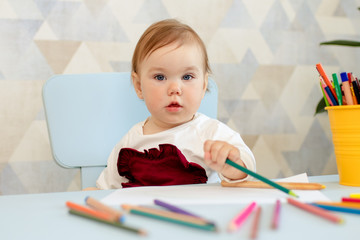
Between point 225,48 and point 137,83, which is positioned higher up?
point 225,48

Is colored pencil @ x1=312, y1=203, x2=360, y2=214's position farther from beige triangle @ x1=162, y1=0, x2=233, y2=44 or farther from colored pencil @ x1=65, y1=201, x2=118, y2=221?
beige triangle @ x1=162, y1=0, x2=233, y2=44

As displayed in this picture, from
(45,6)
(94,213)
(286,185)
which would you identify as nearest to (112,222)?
(94,213)

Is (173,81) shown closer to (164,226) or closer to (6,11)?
(164,226)

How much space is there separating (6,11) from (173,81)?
915 millimetres

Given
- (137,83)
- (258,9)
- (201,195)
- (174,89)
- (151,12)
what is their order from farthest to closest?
(258,9) → (151,12) → (137,83) → (174,89) → (201,195)

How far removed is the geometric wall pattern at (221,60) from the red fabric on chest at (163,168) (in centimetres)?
72

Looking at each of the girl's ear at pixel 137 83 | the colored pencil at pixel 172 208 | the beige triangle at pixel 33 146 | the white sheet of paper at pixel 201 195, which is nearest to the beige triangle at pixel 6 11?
the beige triangle at pixel 33 146

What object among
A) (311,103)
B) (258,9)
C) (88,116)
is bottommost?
(88,116)

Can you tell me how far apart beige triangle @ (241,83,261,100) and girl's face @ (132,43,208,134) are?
2.60 feet

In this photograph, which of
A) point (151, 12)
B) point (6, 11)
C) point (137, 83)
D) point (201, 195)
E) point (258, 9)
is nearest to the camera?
point (201, 195)

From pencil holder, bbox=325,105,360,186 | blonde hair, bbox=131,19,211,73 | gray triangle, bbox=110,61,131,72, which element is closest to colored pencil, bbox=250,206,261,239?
pencil holder, bbox=325,105,360,186

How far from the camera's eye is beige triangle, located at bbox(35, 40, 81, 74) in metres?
1.42

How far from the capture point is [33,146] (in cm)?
142

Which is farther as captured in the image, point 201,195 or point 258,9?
point 258,9
